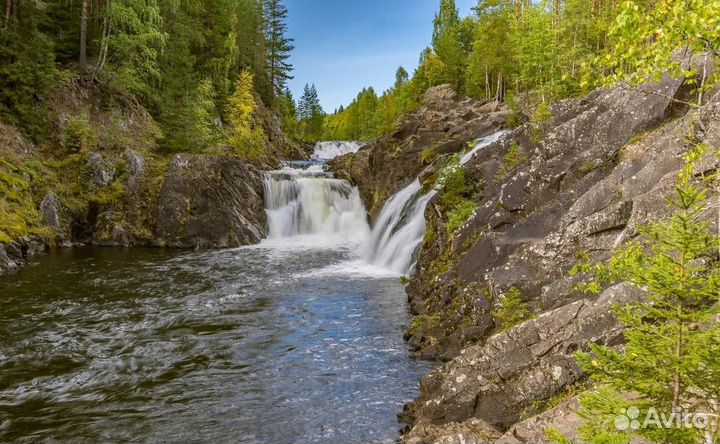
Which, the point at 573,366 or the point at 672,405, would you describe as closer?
the point at 672,405

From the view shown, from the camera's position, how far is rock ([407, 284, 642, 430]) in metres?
7.32

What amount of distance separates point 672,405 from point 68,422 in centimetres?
975

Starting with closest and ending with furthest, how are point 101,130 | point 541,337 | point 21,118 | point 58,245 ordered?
point 541,337 → point 58,245 → point 21,118 → point 101,130

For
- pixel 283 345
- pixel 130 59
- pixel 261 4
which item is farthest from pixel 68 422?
pixel 261 4

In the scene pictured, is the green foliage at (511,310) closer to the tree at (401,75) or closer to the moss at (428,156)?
the moss at (428,156)

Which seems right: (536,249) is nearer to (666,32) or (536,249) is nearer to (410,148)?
(666,32)

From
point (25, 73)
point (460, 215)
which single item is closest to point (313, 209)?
point (460, 215)

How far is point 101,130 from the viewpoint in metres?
29.2

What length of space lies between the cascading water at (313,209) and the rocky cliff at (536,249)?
13.7 m

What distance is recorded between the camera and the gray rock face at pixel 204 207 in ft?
87.3

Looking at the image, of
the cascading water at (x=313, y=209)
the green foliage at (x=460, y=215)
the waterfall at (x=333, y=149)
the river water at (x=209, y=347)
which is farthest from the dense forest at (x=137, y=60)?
the green foliage at (x=460, y=215)

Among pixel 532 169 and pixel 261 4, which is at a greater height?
pixel 261 4

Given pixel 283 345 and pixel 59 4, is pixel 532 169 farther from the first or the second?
pixel 59 4

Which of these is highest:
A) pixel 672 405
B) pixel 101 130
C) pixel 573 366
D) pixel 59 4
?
pixel 59 4
